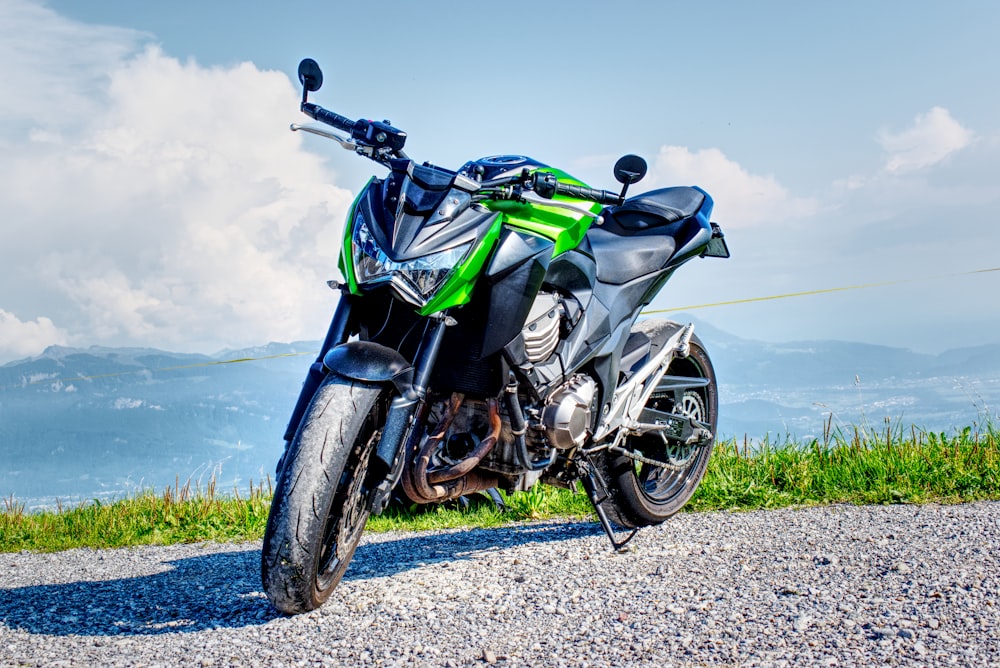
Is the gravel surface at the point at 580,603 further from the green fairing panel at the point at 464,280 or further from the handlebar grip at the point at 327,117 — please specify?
the handlebar grip at the point at 327,117

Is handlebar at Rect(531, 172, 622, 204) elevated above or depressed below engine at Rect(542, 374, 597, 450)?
above

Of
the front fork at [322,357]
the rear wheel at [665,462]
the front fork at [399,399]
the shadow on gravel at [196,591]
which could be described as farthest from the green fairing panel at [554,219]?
the shadow on gravel at [196,591]

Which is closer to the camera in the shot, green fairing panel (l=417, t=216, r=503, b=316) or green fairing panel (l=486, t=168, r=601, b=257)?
green fairing panel (l=417, t=216, r=503, b=316)

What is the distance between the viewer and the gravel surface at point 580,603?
3.37 metres

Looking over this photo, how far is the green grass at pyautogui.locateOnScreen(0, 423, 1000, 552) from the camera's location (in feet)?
20.5

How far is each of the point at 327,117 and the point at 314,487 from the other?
1.61 m

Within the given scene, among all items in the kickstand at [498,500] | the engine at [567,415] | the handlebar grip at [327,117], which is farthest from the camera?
the kickstand at [498,500]

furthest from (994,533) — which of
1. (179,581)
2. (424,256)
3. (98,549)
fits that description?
(98,549)

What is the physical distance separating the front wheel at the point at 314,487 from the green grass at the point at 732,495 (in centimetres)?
261

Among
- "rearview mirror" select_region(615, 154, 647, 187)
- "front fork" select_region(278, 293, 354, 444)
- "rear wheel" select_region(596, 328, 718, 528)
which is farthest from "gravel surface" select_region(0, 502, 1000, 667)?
"rearview mirror" select_region(615, 154, 647, 187)

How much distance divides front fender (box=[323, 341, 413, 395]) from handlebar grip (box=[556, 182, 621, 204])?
101 centimetres

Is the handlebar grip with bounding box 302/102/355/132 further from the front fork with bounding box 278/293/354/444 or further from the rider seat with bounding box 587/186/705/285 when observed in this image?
the rider seat with bounding box 587/186/705/285

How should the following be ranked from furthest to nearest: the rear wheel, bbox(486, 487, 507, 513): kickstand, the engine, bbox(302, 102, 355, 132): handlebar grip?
1. bbox(486, 487, 507, 513): kickstand
2. the rear wheel
3. the engine
4. bbox(302, 102, 355, 132): handlebar grip

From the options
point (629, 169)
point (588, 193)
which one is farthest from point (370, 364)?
point (629, 169)
